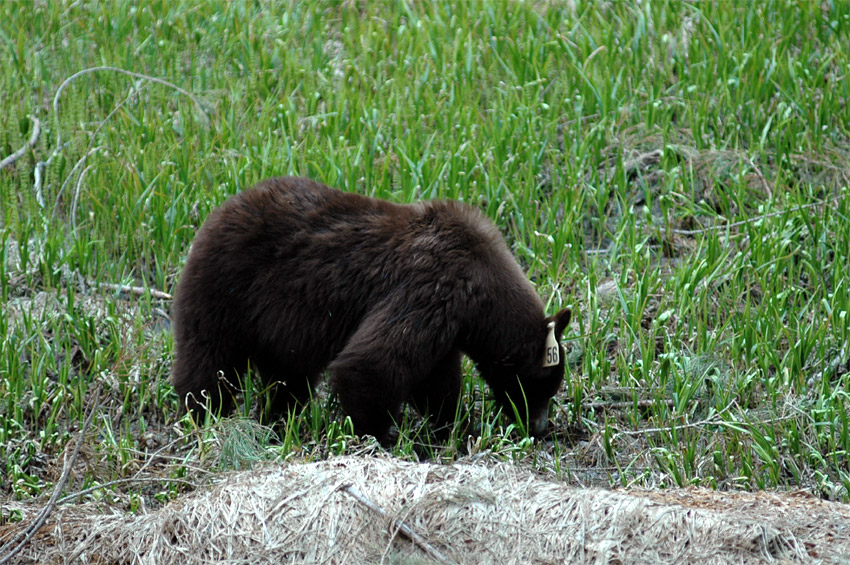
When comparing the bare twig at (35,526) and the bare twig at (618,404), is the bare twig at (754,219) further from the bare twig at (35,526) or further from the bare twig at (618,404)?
the bare twig at (35,526)

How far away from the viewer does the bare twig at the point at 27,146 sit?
729 cm

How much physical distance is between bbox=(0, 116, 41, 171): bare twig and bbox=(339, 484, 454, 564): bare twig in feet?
15.5

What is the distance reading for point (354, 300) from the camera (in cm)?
486

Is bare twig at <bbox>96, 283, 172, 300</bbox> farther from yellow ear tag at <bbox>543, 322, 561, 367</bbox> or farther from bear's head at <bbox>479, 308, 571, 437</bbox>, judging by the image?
yellow ear tag at <bbox>543, 322, 561, 367</bbox>

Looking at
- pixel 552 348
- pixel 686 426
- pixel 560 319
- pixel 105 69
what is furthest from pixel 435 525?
pixel 105 69

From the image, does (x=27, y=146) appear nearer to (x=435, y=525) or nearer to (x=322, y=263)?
(x=322, y=263)

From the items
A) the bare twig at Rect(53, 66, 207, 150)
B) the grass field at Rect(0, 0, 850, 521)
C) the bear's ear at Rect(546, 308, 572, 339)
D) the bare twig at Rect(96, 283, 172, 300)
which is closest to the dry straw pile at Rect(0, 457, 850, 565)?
the grass field at Rect(0, 0, 850, 521)

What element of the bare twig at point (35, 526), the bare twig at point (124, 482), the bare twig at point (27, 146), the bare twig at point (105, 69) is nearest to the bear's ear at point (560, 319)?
the bare twig at point (124, 482)

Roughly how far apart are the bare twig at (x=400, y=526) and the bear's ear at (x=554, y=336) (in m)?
1.47

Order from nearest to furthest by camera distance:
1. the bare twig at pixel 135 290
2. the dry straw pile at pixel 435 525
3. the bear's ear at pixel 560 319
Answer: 1. the dry straw pile at pixel 435 525
2. the bear's ear at pixel 560 319
3. the bare twig at pixel 135 290

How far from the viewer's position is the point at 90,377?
559 cm

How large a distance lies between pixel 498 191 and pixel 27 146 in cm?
353

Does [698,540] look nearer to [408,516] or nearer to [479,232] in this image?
[408,516]

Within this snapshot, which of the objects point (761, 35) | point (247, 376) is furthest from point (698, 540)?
point (761, 35)
